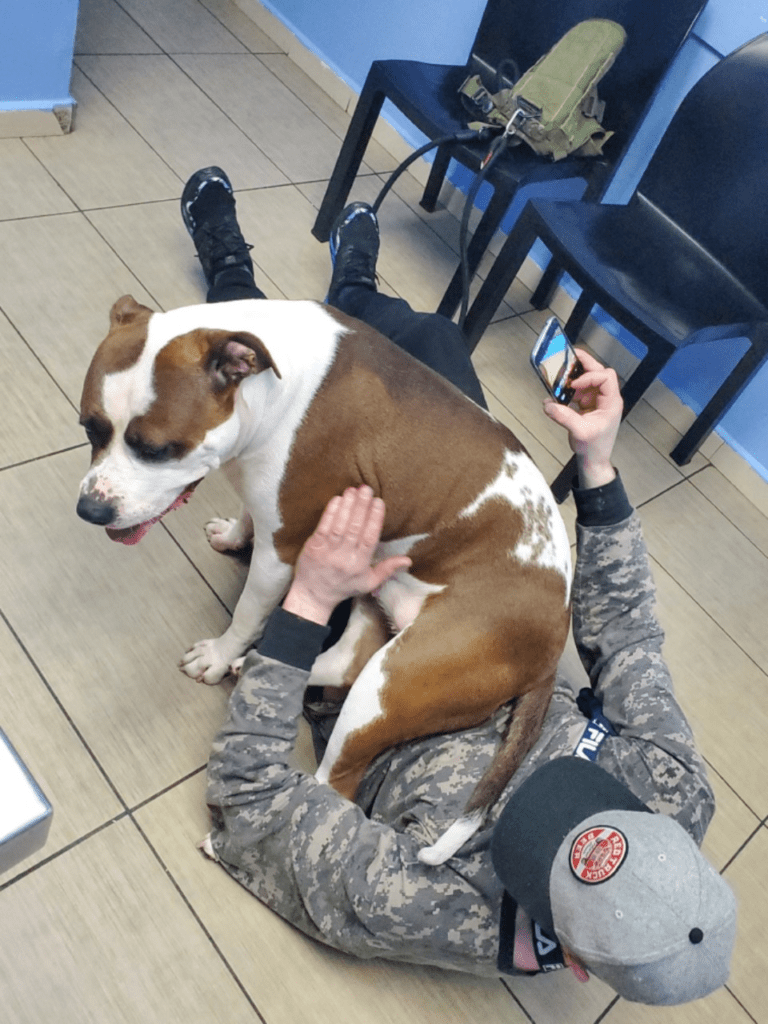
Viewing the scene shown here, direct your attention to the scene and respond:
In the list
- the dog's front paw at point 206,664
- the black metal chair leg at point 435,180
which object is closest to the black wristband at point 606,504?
the dog's front paw at point 206,664

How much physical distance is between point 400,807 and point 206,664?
0.54m

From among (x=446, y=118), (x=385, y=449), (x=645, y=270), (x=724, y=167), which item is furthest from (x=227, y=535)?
(x=724, y=167)

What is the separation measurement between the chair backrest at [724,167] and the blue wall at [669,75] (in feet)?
0.72

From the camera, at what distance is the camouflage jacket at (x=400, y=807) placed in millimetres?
1185

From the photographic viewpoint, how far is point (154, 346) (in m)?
1.19

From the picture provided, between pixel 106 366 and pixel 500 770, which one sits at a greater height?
pixel 106 366

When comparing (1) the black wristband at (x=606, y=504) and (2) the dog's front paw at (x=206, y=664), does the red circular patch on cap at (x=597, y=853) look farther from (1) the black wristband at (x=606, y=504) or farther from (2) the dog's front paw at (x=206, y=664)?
(2) the dog's front paw at (x=206, y=664)

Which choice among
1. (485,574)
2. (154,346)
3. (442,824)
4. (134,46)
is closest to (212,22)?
(134,46)

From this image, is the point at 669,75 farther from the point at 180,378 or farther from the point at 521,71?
the point at 180,378

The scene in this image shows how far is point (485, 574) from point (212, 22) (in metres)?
3.25

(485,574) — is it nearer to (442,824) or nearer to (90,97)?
(442,824)

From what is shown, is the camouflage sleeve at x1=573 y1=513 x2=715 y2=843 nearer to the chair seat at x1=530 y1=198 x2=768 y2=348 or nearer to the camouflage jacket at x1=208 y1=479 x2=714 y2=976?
the camouflage jacket at x1=208 y1=479 x2=714 y2=976

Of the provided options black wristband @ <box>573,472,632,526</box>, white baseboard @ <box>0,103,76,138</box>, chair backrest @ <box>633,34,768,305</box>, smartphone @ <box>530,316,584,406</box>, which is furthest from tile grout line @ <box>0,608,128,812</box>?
chair backrest @ <box>633,34,768,305</box>

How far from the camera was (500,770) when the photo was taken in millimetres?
1245
